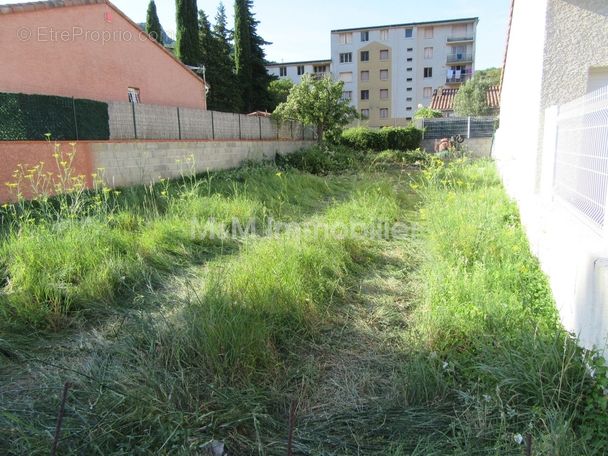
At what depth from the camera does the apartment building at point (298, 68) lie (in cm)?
5250

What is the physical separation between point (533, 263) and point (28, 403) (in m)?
3.90

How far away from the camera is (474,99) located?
3152 centimetres

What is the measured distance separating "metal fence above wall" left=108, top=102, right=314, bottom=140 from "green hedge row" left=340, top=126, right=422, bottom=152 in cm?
770

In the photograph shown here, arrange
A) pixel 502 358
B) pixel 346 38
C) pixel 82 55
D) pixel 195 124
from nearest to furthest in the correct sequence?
pixel 502 358
pixel 195 124
pixel 82 55
pixel 346 38

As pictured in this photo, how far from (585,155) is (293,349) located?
249 centimetres

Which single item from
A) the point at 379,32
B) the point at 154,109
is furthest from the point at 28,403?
the point at 379,32

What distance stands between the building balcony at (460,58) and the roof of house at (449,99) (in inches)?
618

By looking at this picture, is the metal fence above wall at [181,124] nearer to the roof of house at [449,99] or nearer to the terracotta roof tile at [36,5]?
the terracotta roof tile at [36,5]

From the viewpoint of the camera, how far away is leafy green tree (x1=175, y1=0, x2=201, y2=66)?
1013 inches

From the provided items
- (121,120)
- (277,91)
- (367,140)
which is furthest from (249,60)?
(121,120)

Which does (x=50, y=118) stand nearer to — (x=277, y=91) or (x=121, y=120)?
(x=121, y=120)

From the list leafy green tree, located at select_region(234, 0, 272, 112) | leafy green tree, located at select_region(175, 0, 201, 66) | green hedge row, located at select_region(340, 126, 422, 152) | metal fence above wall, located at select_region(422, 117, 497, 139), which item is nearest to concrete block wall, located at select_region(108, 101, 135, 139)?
green hedge row, located at select_region(340, 126, 422, 152)

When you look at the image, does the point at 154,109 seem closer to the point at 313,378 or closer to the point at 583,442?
the point at 313,378

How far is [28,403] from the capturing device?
2.06 metres
